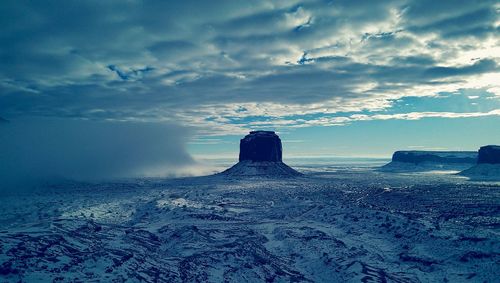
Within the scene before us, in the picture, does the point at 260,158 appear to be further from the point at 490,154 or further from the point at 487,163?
the point at 490,154

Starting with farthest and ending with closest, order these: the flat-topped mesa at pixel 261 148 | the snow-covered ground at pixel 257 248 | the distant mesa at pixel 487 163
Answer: the flat-topped mesa at pixel 261 148 < the distant mesa at pixel 487 163 < the snow-covered ground at pixel 257 248

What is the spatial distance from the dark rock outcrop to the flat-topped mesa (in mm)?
121023

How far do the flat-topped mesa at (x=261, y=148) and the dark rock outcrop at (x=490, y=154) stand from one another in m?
121

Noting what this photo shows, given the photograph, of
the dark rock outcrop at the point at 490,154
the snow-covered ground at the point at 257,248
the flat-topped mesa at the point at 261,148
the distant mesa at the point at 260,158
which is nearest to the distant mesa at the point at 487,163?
the dark rock outcrop at the point at 490,154

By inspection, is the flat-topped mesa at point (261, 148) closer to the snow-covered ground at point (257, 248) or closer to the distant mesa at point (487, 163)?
the distant mesa at point (487, 163)

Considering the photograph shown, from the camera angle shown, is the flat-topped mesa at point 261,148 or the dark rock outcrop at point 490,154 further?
the flat-topped mesa at point 261,148

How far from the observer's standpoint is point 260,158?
617ft

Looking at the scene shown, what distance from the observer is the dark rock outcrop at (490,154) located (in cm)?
16604

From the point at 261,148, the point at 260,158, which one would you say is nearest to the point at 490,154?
the point at 261,148

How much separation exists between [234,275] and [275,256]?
5812 mm

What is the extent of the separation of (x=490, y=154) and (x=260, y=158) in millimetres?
133581

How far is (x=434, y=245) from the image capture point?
29.6 meters

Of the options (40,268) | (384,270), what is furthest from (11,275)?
(384,270)

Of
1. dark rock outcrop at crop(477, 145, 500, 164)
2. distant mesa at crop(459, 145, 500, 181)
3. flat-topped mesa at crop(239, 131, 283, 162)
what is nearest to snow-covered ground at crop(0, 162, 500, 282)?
flat-topped mesa at crop(239, 131, 283, 162)
